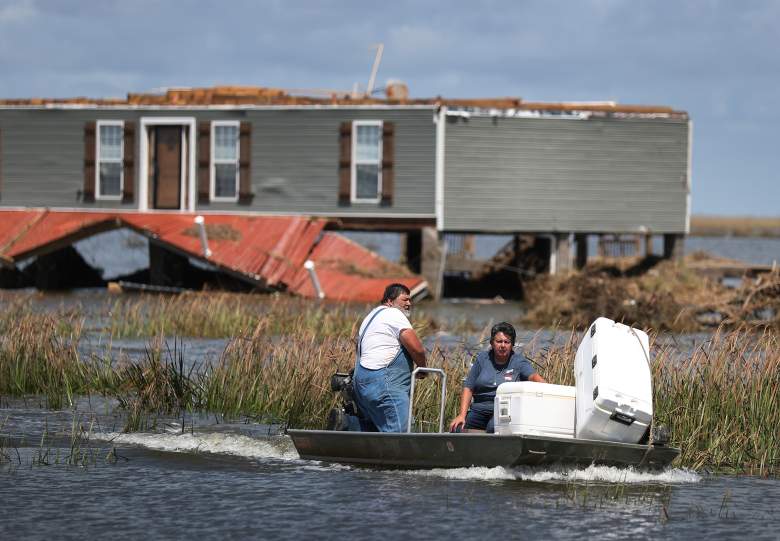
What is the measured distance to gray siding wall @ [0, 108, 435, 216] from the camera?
3078cm

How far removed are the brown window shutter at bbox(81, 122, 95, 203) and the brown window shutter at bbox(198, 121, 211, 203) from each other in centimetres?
288

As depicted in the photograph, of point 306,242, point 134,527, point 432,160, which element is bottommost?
point 134,527

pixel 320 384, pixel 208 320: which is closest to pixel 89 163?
pixel 208 320

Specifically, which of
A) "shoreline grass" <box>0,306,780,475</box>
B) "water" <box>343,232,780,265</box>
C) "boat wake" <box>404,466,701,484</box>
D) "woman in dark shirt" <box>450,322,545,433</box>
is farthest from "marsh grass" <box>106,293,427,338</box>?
"water" <box>343,232,780,265</box>

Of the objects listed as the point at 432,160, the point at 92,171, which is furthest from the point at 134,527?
Result: the point at 92,171

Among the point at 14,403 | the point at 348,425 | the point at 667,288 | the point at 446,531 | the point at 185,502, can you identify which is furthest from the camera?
the point at 667,288

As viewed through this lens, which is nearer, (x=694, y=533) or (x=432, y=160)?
(x=694, y=533)

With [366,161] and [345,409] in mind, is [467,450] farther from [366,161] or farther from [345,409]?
[366,161]

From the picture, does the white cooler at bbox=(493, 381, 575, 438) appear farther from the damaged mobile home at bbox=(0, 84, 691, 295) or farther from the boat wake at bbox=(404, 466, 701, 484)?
the damaged mobile home at bbox=(0, 84, 691, 295)

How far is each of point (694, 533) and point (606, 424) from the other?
4.04ft

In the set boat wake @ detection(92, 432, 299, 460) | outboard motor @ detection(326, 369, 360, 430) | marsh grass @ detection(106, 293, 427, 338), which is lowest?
boat wake @ detection(92, 432, 299, 460)

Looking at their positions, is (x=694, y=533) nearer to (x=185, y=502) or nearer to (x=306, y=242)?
(x=185, y=502)

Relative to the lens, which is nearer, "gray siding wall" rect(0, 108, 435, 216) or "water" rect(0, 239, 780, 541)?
"water" rect(0, 239, 780, 541)

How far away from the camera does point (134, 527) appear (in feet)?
33.7
